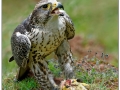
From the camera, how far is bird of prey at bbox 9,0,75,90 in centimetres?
632

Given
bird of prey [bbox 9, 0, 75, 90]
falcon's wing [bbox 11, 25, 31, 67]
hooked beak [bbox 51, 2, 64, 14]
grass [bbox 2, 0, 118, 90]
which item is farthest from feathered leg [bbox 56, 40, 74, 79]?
grass [bbox 2, 0, 118, 90]

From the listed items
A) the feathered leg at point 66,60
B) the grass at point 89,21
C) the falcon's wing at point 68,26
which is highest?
the grass at point 89,21

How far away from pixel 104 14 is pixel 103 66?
538cm

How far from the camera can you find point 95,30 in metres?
12.2

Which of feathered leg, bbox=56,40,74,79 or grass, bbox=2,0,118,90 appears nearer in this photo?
feathered leg, bbox=56,40,74,79

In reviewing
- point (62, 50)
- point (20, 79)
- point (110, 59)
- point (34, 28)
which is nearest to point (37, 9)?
point (34, 28)

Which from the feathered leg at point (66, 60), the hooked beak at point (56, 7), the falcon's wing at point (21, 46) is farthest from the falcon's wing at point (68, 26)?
the falcon's wing at point (21, 46)

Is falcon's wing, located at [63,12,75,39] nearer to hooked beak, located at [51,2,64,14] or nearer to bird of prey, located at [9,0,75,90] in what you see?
bird of prey, located at [9,0,75,90]

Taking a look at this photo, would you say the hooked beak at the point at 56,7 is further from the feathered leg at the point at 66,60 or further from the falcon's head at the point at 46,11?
the feathered leg at the point at 66,60

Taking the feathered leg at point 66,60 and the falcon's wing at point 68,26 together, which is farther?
the feathered leg at point 66,60

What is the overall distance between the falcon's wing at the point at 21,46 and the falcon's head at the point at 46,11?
27 centimetres

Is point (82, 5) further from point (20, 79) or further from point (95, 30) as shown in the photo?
point (20, 79)

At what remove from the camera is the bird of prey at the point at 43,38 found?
6.32 meters

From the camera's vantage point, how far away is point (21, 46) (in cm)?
648
